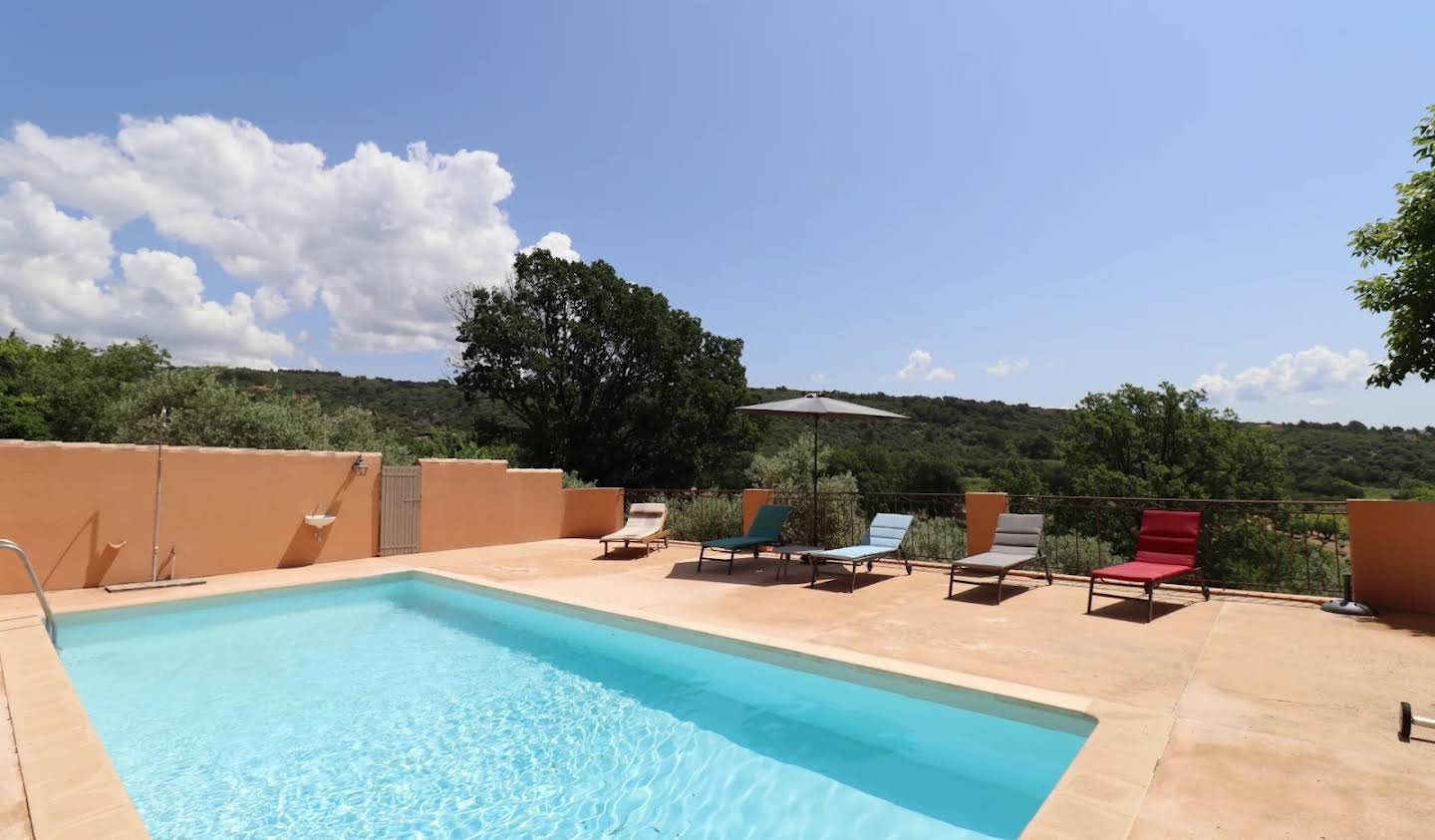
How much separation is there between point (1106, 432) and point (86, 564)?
1216 inches

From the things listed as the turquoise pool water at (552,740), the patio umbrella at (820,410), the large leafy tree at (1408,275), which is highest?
the large leafy tree at (1408,275)

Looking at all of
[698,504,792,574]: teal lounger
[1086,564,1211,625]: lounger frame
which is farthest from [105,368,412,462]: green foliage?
[1086,564,1211,625]: lounger frame

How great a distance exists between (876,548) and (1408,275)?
20.5 feet

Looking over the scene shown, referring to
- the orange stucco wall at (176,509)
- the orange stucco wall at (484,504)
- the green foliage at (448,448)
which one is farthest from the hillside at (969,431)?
the orange stucco wall at (176,509)

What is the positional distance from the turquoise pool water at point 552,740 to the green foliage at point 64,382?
1978 centimetres

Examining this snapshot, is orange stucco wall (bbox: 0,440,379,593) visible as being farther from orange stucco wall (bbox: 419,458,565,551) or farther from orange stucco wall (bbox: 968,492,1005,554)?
orange stucco wall (bbox: 968,492,1005,554)

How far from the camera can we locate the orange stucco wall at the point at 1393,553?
235 inches

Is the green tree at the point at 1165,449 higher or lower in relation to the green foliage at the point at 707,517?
higher

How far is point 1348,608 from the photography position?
6004mm

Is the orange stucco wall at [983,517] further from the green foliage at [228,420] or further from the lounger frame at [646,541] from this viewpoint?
the green foliage at [228,420]

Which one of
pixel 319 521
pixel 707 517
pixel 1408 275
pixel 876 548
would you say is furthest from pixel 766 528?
pixel 1408 275

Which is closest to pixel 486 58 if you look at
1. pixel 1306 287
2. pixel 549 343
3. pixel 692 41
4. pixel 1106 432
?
pixel 692 41

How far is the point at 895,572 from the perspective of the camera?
8.71 metres

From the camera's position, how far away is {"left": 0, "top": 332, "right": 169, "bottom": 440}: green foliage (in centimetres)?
2155
